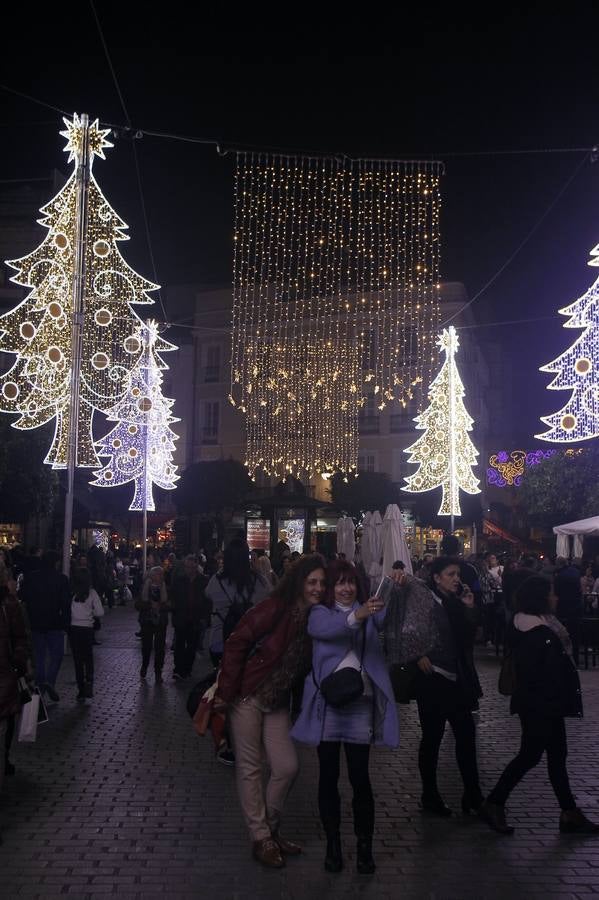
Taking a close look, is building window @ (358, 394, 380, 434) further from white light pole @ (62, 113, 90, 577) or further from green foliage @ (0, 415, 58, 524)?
white light pole @ (62, 113, 90, 577)

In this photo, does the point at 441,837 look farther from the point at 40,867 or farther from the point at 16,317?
the point at 16,317

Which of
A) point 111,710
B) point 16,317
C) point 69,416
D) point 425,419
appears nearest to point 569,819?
point 111,710

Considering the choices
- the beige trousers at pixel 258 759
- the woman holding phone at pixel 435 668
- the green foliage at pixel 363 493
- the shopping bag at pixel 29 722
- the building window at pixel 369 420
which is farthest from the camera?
the building window at pixel 369 420

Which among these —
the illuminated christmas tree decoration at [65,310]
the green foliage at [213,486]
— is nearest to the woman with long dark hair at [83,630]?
the illuminated christmas tree decoration at [65,310]

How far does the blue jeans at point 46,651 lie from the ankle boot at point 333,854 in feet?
22.2

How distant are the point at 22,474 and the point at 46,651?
19.2 meters

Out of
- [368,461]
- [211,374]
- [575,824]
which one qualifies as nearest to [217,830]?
[575,824]

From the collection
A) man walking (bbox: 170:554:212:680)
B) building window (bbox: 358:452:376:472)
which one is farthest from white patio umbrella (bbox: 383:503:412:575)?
building window (bbox: 358:452:376:472)

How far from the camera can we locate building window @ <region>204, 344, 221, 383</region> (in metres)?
56.6

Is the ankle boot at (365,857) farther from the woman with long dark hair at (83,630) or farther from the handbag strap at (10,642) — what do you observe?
the woman with long dark hair at (83,630)

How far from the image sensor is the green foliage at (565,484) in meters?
36.3

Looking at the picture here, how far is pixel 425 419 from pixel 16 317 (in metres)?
22.2

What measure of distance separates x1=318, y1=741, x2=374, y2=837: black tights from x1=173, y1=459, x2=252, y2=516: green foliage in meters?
41.5

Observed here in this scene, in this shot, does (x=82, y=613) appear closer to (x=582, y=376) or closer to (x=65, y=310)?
(x=65, y=310)
